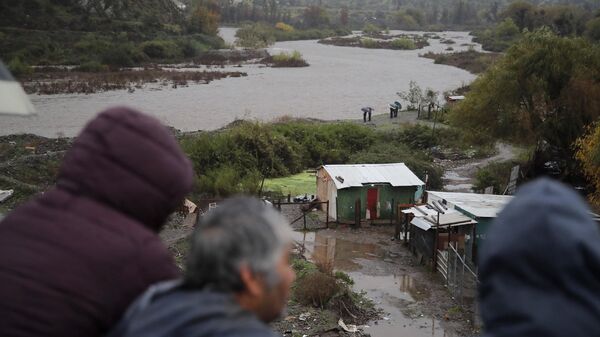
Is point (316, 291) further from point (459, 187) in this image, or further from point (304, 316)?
point (459, 187)

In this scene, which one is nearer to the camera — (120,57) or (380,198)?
(380,198)

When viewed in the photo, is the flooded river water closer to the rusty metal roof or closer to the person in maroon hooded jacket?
the rusty metal roof

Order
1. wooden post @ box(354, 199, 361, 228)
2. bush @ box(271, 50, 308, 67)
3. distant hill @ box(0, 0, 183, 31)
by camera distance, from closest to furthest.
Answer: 1. wooden post @ box(354, 199, 361, 228)
2. bush @ box(271, 50, 308, 67)
3. distant hill @ box(0, 0, 183, 31)

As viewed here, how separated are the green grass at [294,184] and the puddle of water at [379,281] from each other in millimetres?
3658

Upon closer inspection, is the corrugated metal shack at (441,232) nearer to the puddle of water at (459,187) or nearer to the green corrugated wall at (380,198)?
the green corrugated wall at (380,198)

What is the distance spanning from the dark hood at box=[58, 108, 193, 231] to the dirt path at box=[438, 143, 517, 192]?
1788 cm

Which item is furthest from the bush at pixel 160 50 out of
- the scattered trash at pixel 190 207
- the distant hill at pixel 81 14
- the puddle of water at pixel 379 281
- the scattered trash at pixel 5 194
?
the puddle of water at pixel 379 281

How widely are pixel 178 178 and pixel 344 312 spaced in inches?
344

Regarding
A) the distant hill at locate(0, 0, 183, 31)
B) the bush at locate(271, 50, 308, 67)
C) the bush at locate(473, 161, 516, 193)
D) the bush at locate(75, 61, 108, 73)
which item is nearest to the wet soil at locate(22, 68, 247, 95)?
the bush at locate(75, 61, 108, 73)

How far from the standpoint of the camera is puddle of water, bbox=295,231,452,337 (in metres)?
9.77

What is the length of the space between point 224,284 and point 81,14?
63.9 meters

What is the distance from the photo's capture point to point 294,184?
1945 centimetres

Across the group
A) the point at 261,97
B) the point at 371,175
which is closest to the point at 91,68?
the point at 261,97

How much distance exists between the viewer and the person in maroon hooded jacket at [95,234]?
117 centimetres
